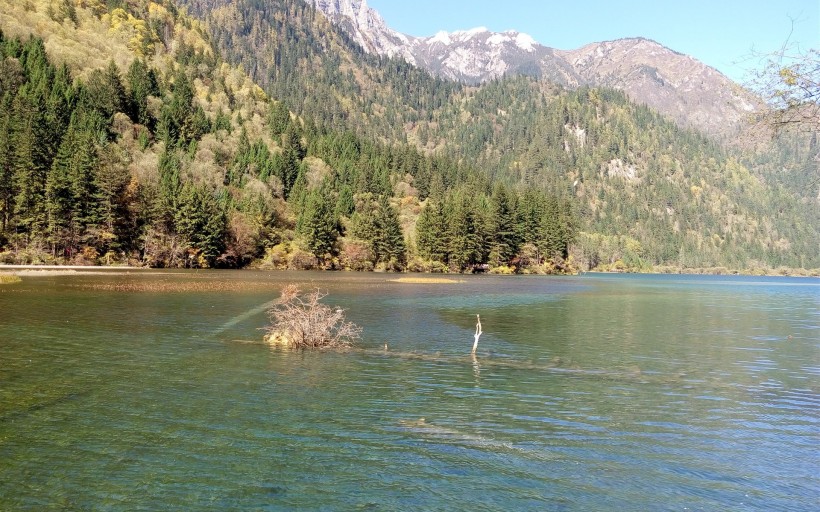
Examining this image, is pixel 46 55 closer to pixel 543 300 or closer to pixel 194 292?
pixel 194 292

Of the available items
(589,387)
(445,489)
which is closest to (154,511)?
(445,489)

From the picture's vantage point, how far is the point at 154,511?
1172 cm

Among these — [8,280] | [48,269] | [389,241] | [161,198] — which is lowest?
[8,280]

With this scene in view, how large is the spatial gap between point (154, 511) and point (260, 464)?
122 inches

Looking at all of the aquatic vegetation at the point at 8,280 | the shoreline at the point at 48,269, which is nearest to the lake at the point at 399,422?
the aquatic vegetation at the point at 8,280

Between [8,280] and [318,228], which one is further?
[318,228]

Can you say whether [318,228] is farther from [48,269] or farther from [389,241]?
[48,269]

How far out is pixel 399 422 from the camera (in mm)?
18453

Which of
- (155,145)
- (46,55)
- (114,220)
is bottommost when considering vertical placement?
(114,220)

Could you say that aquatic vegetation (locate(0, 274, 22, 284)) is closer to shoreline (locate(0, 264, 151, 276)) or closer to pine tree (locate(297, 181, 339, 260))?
shoreline (locate(0, 264, 151, 276))

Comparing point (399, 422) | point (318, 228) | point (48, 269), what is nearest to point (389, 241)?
point (318, 228)

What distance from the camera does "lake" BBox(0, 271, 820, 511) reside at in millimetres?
13008

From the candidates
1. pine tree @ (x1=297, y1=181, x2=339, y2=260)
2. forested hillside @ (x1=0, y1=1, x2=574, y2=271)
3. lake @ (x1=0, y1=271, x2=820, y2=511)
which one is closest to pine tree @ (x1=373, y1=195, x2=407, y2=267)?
forested hillside @ (x1=0, y1=1, x2=574, y2=271)

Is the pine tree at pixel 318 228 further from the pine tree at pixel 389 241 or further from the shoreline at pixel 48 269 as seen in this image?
the shoreline at pixel 48 269
